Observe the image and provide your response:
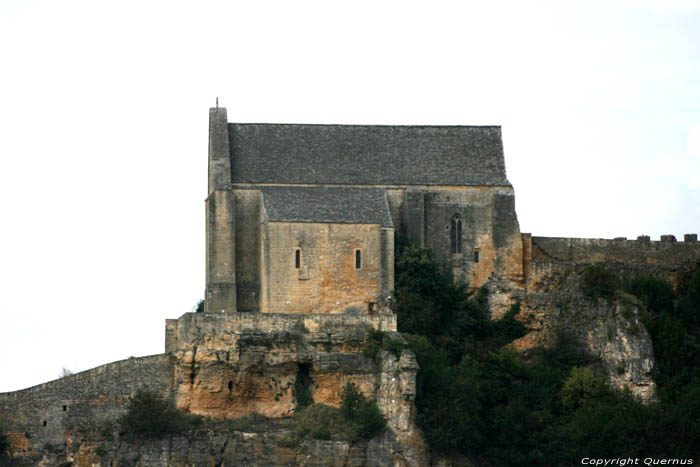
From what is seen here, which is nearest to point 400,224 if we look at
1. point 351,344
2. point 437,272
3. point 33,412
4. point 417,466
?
point 437,272

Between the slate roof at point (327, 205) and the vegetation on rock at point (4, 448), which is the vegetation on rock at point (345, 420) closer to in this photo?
the slate roof at point (327, 205)

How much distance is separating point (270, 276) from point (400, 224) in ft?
22.1

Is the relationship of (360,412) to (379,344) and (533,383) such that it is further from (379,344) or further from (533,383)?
(533,383)

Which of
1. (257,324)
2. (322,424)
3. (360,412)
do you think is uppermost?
(257,324)

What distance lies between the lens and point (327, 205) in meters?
75.7

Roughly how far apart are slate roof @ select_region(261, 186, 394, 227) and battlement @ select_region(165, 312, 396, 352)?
4485 mm

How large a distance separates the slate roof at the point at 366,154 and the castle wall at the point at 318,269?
336 centimetres

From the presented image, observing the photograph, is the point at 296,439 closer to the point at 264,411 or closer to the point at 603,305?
the point at 264,411

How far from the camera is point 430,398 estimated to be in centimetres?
7025

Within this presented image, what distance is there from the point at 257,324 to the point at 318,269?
3.98 metres

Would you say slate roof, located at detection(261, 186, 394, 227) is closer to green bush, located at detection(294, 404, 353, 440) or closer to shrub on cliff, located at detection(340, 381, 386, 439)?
shrub on cliff, located at detection(340, 381, 386, 439)

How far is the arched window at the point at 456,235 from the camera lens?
3068 inches

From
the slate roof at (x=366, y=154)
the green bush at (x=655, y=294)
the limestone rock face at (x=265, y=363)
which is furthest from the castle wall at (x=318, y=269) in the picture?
the green bush at (x=655, y=294)

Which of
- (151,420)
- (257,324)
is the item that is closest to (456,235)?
(257,324)
